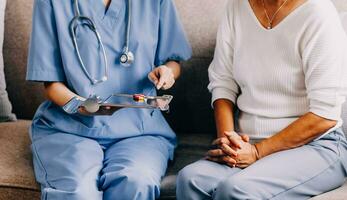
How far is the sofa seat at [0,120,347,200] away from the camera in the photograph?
1.48 m

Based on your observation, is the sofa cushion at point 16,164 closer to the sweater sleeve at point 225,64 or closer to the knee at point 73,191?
the knee at point 73,191

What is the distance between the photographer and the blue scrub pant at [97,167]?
4.57ft

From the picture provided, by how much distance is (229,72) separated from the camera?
1619 mm

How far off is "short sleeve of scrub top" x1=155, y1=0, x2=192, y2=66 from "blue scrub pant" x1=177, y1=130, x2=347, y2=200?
0.37m

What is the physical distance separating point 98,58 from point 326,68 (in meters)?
0.61

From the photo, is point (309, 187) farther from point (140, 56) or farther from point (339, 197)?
point (140, 56)

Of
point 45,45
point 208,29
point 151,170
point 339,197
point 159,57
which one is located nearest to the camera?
point 339,197

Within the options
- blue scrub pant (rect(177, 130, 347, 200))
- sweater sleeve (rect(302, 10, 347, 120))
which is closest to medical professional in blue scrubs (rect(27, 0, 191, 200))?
blue scrub pant (rect(177, 130, 347, 200))

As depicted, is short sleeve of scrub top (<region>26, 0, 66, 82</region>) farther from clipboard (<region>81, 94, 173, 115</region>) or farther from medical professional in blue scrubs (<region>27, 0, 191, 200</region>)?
clipboard (<region>81, 94, 173, 115</region>)

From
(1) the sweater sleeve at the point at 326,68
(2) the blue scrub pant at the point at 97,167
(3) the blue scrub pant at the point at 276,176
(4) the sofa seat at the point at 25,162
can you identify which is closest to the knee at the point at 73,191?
(2) the blue scrub pant at the point at 97,167

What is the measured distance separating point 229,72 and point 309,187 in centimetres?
41

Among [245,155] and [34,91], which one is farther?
[34,91]

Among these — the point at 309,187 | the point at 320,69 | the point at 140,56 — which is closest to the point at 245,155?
the point at 309,187

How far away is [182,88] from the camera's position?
187cm
